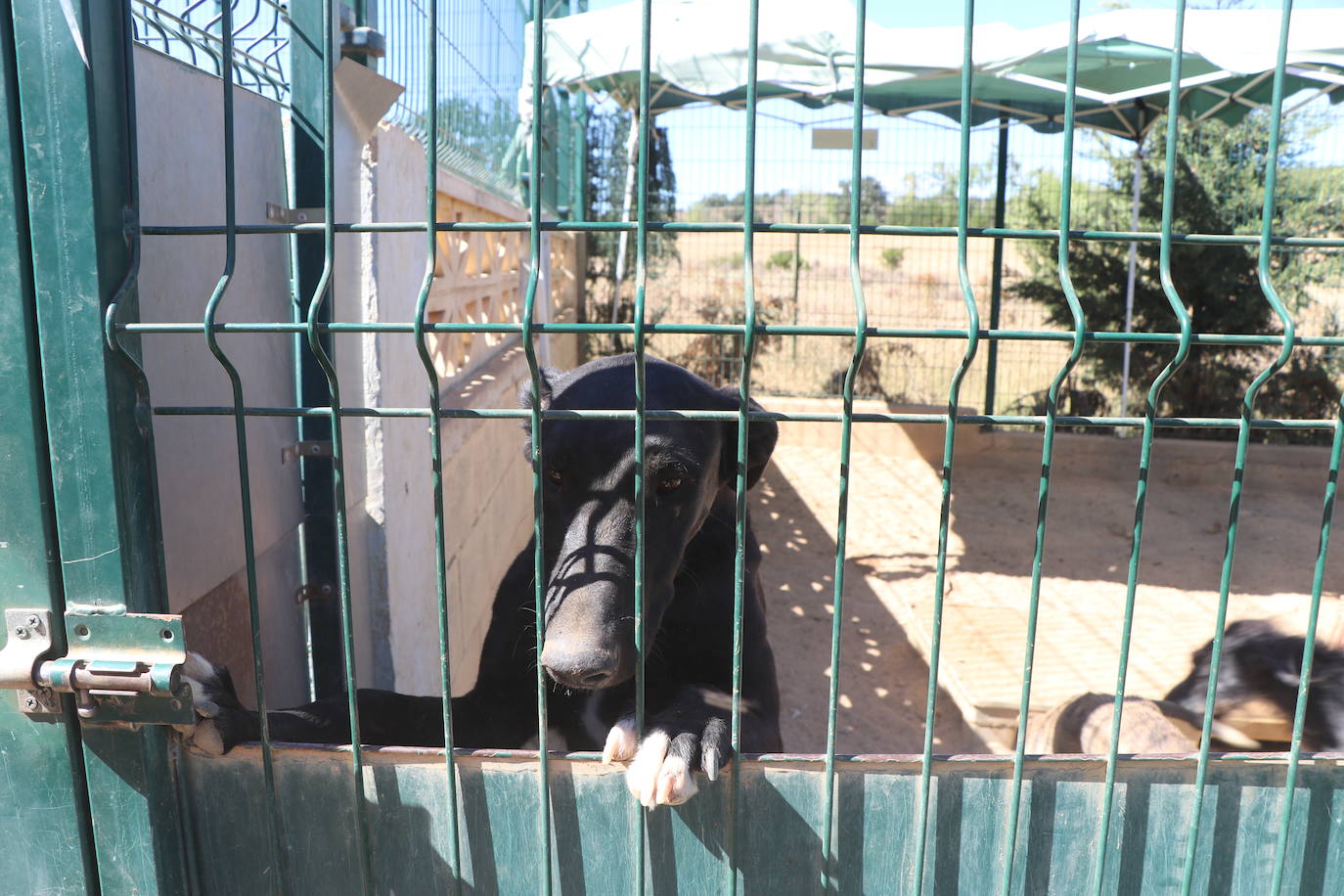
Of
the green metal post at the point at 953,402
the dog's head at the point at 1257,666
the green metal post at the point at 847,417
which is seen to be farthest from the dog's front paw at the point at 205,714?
the dog's head at the point at 1257,666

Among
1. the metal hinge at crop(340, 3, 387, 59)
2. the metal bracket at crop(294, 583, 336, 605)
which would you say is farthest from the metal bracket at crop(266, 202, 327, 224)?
the metal bracket at crop(294, 583, 336, 605)

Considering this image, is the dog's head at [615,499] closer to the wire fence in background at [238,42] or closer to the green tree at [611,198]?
the wire fence in background at [238,42]

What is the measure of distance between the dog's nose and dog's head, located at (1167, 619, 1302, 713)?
2240 millimetres

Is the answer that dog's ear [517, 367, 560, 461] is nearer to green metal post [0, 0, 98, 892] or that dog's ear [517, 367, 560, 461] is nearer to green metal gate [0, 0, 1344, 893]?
green metal gate [0, 0, 1344, 893]

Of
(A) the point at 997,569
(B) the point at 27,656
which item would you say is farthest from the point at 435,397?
(A) the point at 997,569

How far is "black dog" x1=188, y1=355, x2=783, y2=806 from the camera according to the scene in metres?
1.61

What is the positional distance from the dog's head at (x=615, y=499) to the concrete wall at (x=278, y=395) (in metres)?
0.72

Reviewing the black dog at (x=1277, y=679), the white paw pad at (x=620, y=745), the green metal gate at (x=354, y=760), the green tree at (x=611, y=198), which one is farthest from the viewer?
the green tree at (x=611, y=198)

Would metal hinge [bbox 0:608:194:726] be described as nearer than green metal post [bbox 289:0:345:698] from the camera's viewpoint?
Yes

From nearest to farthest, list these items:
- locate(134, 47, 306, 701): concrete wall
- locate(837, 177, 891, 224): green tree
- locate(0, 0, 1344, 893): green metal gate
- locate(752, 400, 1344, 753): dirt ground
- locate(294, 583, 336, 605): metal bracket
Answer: locate(0, 0, 1344, 893): green metal gate
locate(134, 47, 306, 701): concrete wall
locate(294, 583, 336, 605): metal bracket
locate(752, 400, 1344, 753): dirt ground
locate(837, 177, 891, 224): green tree

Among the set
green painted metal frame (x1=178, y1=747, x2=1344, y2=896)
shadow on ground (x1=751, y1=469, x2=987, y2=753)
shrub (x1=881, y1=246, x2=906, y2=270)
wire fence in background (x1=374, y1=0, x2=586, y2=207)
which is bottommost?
shadow on ground (x1=751, y1=469, x2=987, y2=753)

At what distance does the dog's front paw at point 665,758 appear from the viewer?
151 centimetres

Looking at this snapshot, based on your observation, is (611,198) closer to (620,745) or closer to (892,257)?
(892,257)

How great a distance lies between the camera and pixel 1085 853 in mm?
1590
